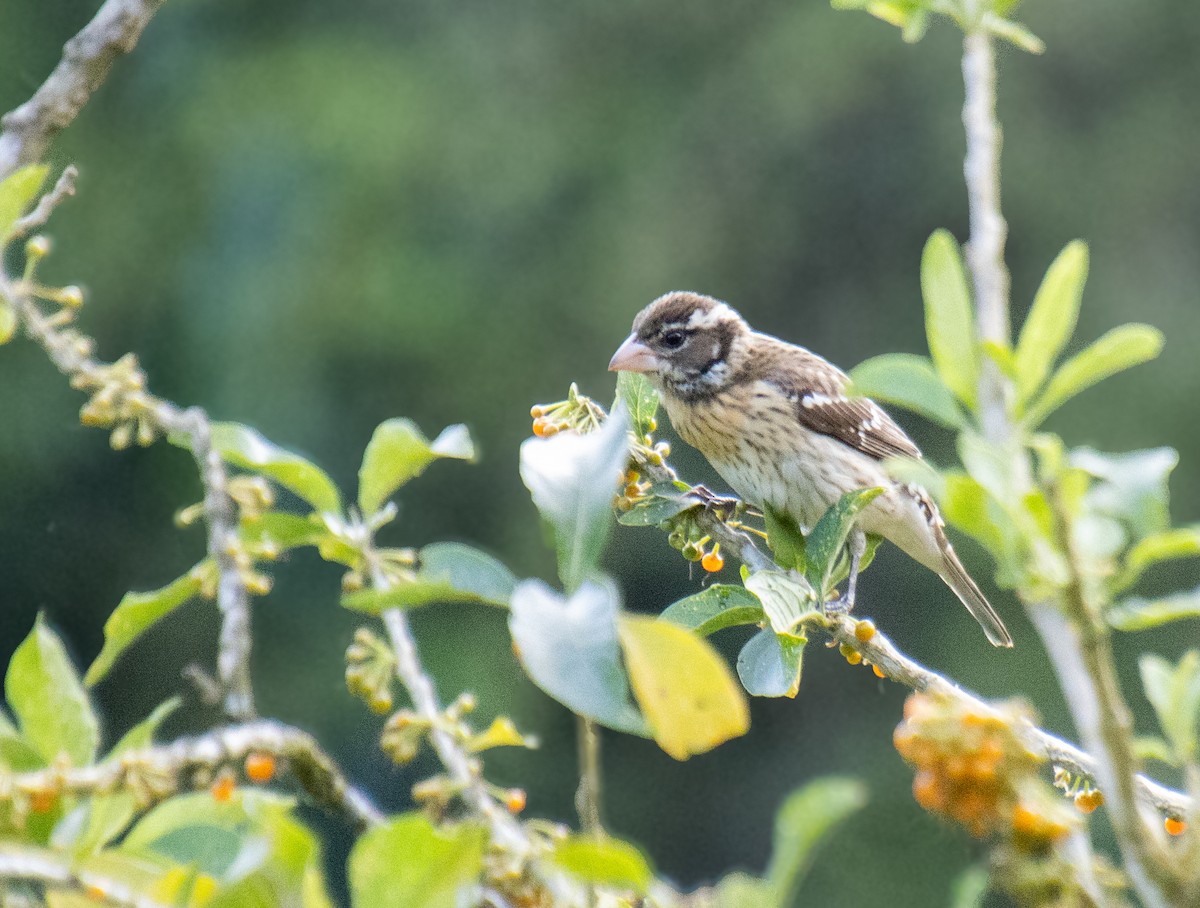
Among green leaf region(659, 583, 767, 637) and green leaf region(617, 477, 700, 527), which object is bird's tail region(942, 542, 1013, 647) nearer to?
green leaf region(617, 477, 700, 527)

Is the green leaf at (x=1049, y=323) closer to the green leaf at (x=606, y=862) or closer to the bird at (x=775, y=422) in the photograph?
the green leaf at (x=606, y=862)

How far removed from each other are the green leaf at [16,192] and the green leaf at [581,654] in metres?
0.46

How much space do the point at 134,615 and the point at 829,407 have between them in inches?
126

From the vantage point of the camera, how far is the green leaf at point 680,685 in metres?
0.76

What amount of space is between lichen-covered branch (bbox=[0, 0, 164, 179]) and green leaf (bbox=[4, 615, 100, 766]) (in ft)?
1.38

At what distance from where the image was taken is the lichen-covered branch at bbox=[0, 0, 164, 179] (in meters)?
1.24

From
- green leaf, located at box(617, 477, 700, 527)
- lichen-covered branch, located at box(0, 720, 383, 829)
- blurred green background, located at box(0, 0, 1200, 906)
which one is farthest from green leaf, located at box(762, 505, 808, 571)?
blurred green background, located at box(0, 0, 1200, 906)

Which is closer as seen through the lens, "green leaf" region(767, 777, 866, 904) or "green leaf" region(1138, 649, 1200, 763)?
"green leaf" region(767, 777, 866, 904)

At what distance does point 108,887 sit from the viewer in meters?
0.79

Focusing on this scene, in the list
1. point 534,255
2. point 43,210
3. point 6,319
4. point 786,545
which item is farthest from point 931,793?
point 534,255

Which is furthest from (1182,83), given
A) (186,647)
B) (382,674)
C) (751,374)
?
(382,674)

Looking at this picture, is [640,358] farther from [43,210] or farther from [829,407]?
[43,210]

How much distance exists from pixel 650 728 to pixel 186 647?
12115 mm

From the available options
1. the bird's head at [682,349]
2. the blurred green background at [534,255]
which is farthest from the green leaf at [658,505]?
the blurred green background at [534,255]
